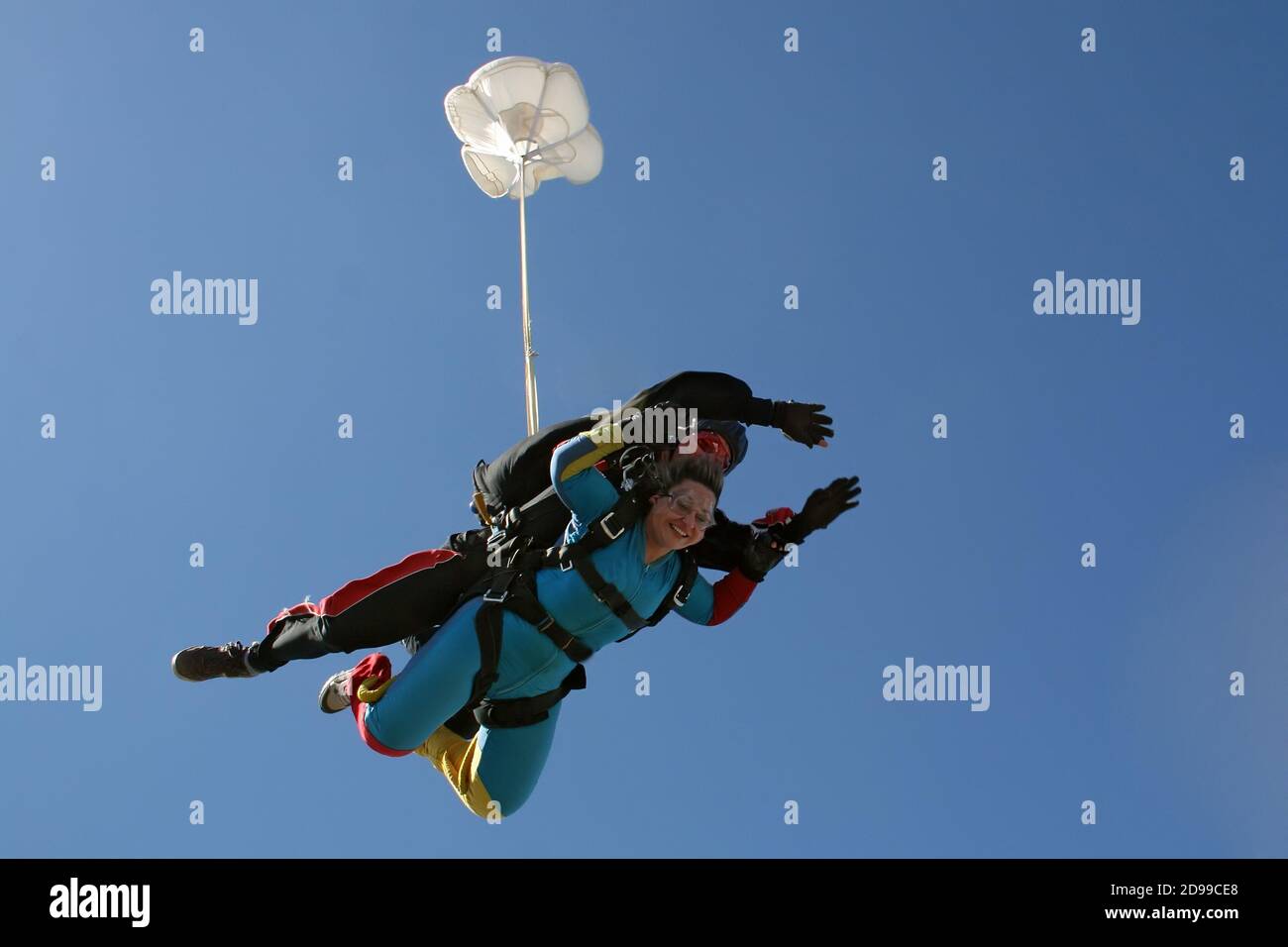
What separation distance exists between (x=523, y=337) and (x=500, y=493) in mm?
861

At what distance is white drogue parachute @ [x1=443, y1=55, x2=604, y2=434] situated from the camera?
5.29 metres

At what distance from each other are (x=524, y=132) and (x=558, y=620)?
2.52 metres

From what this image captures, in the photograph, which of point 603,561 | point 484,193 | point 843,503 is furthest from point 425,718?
point 484,193

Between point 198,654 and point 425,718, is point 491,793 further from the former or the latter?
point 198,654

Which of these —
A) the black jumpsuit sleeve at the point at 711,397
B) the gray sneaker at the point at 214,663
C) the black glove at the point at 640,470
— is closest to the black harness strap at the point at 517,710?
the black glove at the point at 640,470

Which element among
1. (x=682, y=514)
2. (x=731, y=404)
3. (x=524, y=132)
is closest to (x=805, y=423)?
(x=731, y=404)

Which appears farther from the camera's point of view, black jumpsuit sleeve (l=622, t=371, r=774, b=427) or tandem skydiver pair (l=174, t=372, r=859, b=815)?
tandem skydiver pair (l=174, t=372, r=859, b=815)

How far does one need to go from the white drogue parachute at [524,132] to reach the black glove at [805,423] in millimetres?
1291

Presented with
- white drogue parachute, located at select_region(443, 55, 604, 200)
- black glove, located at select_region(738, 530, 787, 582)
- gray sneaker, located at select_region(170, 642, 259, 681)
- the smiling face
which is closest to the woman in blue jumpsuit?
the smiling face

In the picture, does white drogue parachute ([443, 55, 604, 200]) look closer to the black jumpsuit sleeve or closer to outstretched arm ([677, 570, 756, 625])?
the black jumpsuit sleeve

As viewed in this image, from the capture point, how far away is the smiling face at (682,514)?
4.67 meters

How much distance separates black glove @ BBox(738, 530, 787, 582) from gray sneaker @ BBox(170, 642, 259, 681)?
2405 millimetres

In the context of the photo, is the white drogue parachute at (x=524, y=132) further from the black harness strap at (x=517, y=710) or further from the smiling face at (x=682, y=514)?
the black harness strap at (x=517, y=710)

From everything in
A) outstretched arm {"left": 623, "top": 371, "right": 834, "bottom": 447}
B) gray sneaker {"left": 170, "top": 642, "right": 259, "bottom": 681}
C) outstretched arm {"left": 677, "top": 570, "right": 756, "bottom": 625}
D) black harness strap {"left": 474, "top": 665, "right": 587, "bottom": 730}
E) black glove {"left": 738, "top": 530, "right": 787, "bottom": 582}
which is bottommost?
black harness strap {"left": 474, "top": 665, "right": 587, "bottom": 730}
